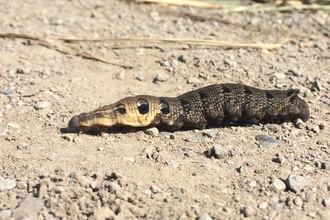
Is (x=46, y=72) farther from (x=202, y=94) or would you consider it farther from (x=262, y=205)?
(x=262, y=205)

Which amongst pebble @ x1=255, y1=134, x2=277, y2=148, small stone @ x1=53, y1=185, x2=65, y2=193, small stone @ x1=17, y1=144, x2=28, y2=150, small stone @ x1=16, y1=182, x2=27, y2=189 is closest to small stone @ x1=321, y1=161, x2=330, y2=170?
pebble @ x1=255, y1=134, x2=277, y2=148

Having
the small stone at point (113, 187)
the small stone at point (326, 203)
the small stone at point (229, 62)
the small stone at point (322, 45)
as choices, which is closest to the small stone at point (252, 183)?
the small stone at point (326, 203)

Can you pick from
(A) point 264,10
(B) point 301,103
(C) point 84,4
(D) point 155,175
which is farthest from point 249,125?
(C) point 84,4

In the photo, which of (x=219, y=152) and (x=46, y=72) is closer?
(x=219, y=152)

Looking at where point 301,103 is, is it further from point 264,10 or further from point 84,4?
point 84,4

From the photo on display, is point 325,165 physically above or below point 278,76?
below

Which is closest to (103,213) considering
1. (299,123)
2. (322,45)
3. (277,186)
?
(277,186)

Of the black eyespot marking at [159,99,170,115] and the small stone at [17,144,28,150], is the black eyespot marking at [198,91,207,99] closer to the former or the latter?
the black eyespot marking at [159,99,170,115]
